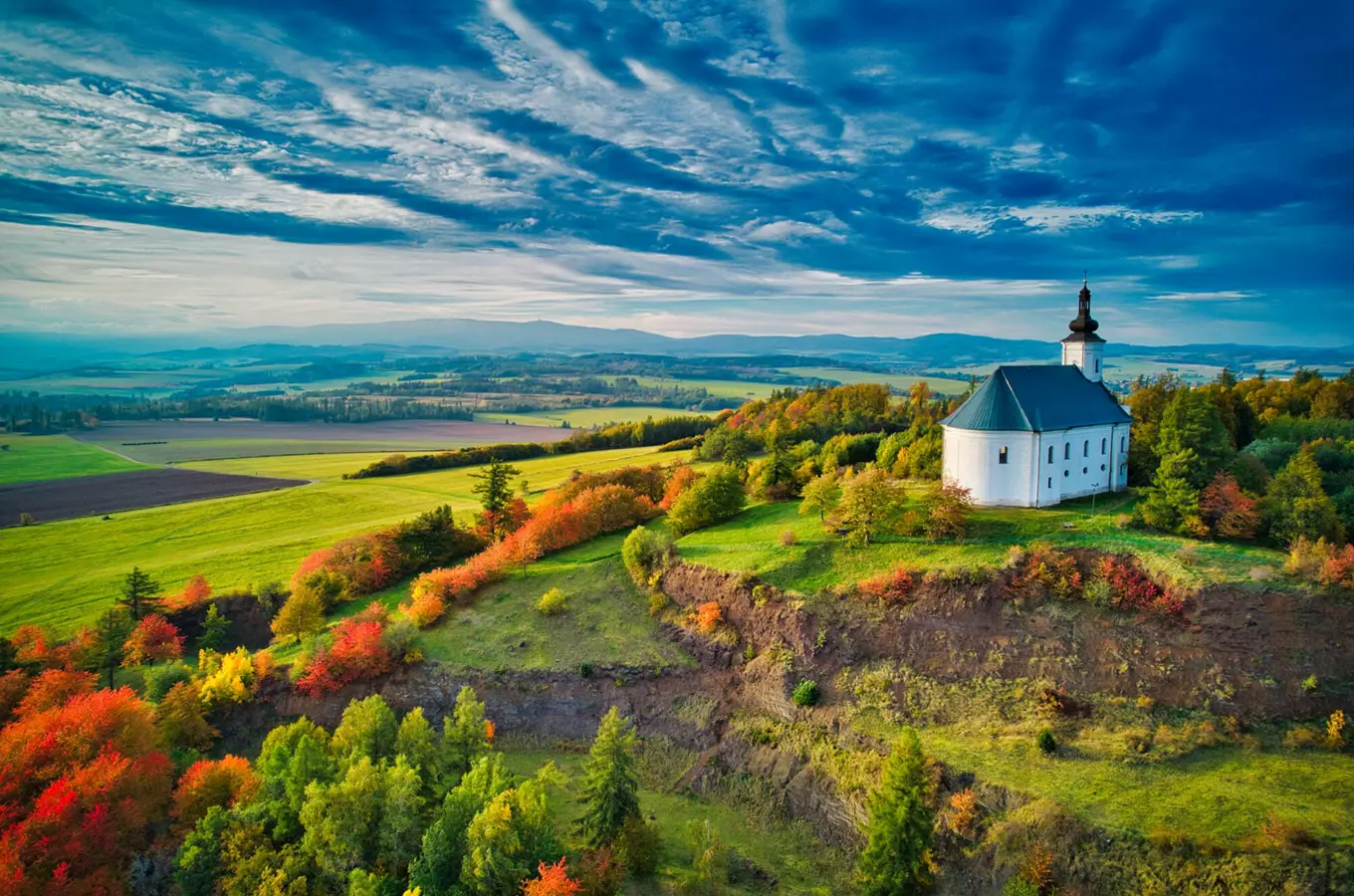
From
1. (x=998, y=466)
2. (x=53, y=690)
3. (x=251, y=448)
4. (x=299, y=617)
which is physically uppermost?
(x=998, y=466)

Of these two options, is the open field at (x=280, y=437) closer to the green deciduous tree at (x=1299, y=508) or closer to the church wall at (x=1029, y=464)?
the church wall at (x=1029, y=464)

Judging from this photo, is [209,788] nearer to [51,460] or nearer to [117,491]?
[117,491]

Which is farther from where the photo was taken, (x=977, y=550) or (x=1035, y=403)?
(x=1035, y=403)

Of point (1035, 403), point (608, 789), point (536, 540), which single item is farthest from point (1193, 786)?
point (536, 540)

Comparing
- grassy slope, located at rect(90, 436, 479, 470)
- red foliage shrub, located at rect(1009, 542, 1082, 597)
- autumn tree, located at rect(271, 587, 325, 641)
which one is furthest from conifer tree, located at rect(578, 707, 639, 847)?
grassy slope, located at rect(90, 436, 479, 470)

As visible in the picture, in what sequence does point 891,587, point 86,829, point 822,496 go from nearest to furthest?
point 86,829
point 891,587
point 822,496

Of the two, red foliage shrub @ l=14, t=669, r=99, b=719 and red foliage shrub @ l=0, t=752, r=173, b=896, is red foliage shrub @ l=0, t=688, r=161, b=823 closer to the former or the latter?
red foliage shrub @ l=0, t=752, r=173, b=896

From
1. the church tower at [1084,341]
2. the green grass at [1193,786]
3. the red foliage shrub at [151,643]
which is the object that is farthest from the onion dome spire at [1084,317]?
the red foliage shrub at [151,643]
